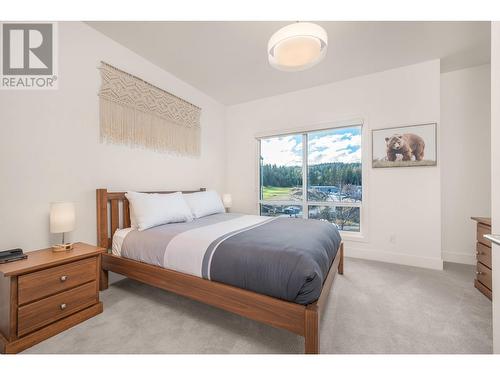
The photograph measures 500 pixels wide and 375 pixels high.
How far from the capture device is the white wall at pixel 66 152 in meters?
1.64

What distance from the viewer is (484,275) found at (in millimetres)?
2012

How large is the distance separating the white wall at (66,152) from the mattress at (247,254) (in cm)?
61

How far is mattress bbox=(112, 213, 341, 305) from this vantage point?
4.00ft

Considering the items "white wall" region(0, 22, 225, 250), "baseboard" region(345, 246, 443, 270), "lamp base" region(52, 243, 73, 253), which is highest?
"white wall" region(0, 22, 225, 250)

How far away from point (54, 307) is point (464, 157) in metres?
4.76

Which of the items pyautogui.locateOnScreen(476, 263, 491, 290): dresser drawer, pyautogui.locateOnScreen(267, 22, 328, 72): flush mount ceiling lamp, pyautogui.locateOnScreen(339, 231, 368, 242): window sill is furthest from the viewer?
pyautogui.locateOnScreen(339, 231, 368, 242): window sill

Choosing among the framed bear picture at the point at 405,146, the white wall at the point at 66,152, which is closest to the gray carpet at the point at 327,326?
the white wall at the point at 66,152

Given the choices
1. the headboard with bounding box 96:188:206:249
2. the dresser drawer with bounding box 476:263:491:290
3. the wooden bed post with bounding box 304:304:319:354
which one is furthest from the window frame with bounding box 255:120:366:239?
the wooden bed post with bounding box 304:304:319:354

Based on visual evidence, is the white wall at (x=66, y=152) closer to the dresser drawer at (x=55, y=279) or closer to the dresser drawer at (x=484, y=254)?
the dresser drawer at (x=55, y=279)

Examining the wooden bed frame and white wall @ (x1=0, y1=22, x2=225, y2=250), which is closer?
the wooden bed frame

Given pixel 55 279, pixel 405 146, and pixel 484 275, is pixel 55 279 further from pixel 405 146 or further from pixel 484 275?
pixel 405 146

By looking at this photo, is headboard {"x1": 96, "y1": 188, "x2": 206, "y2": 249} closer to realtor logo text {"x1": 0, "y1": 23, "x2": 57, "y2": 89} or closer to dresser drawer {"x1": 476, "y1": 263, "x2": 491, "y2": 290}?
realtor logo text {"x1": 0, "y1": 23, "x2": 57, "y2": 89}

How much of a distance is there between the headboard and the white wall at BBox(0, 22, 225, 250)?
89mm
